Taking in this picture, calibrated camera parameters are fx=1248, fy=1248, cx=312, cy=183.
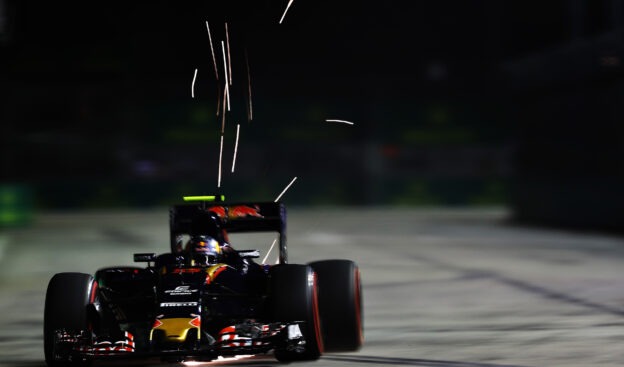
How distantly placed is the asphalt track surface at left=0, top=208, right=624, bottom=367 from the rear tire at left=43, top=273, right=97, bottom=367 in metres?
0.77

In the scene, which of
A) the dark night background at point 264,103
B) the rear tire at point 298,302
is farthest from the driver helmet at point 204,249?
the dark night background at point 264,103

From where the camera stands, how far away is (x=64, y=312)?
28.1 feet

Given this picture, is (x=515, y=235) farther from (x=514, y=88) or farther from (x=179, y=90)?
(x=179, y=90)

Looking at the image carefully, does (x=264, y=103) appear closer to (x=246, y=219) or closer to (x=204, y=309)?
(x=246, y=219)

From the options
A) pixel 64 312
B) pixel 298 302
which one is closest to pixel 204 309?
pixel 298 302

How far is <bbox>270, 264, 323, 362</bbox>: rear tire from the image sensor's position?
339 inches

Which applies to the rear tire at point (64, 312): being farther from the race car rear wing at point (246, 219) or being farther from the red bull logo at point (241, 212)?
the red bull logo at point (241, 212)

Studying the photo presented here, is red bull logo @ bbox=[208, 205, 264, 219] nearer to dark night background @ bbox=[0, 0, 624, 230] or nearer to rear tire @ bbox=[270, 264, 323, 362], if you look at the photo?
rear tire @ bbox=[270, 264, 323, 362]

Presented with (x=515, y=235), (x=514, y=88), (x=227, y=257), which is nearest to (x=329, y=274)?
(x=227, y=257)

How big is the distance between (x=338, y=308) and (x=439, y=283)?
22.3ft

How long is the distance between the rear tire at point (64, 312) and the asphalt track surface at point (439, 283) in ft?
2.54

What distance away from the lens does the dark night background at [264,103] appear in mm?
39906

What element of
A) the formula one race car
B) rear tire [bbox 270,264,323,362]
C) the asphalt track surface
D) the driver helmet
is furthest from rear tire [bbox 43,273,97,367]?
rear tire [bbox 270,264,323,362]

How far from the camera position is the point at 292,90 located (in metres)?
41.8
